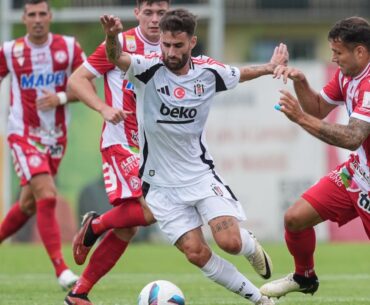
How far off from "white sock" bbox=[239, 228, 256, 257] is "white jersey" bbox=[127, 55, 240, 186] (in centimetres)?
51

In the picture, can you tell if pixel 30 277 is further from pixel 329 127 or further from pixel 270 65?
pixel 329 127

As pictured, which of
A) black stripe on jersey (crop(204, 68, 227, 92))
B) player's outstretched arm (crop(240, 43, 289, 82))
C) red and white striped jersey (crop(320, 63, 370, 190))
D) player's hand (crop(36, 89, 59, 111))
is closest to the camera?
red and white striped jersey (crop(320, 63, 370, 190))

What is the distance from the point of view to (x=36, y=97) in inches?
461

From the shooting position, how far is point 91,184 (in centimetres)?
1816

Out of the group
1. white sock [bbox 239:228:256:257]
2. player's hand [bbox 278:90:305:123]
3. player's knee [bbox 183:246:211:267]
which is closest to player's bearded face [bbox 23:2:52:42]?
white sock [bbox 239:228:256:257]

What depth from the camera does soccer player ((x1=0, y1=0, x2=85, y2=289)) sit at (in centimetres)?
1157

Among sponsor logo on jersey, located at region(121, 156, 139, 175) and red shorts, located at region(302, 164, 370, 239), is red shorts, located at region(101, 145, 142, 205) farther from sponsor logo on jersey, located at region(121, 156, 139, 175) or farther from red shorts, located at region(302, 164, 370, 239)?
red shorts, located at region(302, 164, 370, 239)

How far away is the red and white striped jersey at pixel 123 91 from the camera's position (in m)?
9.27

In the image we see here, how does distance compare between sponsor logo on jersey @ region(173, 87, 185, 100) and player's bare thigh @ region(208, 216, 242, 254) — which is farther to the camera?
sponsor logo on jersey @ region(173, 87, 185, 100)

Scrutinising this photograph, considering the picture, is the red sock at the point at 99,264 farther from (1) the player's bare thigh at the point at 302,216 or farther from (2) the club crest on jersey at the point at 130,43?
(2) the club crest on jersey at the point at 130,43

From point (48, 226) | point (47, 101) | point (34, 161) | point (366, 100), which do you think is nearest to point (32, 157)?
Answer: point (34, 161)

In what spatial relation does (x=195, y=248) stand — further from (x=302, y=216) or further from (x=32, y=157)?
(x=32, y=157)

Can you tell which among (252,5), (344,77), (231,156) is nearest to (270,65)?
(344,77)

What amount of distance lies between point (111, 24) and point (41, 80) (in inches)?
158
